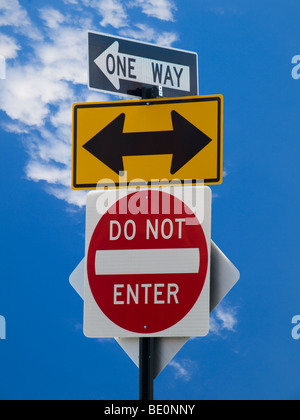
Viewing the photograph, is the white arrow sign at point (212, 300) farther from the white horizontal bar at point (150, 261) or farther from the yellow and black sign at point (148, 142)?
the yellow and black sign at point (148, 142)

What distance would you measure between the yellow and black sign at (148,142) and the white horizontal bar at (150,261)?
1.33 ft

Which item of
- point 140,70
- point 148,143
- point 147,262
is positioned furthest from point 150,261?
point 140,70

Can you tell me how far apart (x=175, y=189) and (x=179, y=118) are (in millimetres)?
434

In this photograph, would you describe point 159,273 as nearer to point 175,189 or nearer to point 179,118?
point 175,189

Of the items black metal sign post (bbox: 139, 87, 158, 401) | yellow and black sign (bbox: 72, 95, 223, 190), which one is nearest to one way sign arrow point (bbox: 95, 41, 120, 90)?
yellow and black sign (bbox: 72, 95, 223, 190)

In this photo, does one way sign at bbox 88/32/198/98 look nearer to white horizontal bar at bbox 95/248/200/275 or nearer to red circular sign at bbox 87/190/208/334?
red circular sign at bbox 87/190/208/334

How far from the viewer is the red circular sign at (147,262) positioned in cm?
388

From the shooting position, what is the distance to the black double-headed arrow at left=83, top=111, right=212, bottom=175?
4094 mm

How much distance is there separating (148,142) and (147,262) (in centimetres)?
70

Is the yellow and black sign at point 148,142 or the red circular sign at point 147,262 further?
the yellow and black sign at point 148,142

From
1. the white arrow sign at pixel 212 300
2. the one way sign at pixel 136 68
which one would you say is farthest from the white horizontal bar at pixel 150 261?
the one way sign at pixel 136 68

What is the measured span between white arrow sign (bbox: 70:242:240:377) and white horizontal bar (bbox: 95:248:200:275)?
0.13m

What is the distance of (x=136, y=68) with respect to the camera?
4.29 m

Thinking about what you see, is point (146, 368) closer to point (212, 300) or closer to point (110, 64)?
point (212, 300)
